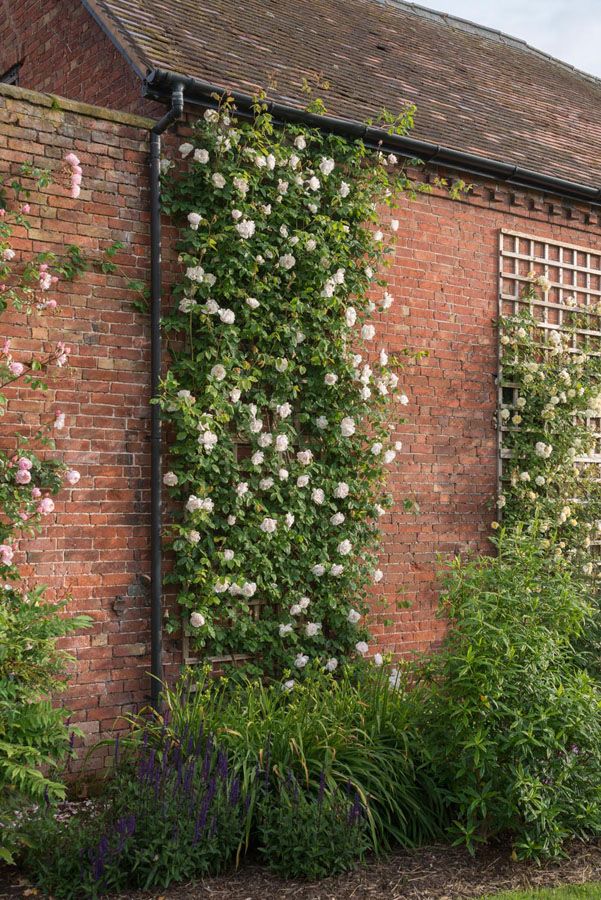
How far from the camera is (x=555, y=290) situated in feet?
30.3

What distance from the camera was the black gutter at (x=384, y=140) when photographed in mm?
6520

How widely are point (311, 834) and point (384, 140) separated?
5.18 m

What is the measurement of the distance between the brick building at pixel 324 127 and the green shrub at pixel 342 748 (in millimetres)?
974

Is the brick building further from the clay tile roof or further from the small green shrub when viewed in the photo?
the small green shrub

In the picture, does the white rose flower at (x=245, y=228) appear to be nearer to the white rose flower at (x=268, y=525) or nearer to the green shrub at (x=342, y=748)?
the white rose flower at (x=268, y=525)

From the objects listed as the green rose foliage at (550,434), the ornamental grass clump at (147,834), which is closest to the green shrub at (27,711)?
the ornamental grass clump at (147,834)

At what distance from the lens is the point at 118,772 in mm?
5266

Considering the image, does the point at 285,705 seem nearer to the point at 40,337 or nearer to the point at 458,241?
the point at 40,337

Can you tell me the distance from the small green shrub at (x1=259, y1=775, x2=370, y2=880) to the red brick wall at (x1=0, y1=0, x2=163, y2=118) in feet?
15.7

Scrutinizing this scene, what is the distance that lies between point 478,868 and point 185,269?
161 inches

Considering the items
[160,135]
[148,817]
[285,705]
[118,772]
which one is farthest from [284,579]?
[160,135]

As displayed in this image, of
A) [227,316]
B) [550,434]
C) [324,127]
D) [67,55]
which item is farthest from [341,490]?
[67,55]

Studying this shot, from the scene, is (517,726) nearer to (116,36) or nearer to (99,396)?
(99,396)

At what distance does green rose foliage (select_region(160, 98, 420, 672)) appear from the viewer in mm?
6527
